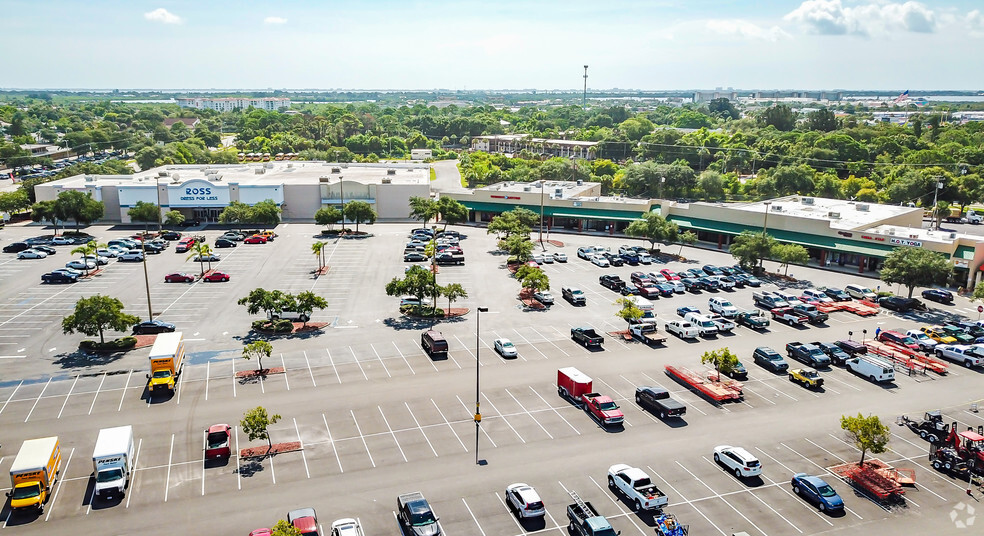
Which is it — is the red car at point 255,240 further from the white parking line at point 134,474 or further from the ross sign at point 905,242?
the ross sign at point 905,242

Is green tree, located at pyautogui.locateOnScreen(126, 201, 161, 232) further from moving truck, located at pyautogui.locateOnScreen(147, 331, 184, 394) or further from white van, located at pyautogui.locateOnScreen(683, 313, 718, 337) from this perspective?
white van, located at pyautogui.locateOnScreen(683, 313, 718, 337)

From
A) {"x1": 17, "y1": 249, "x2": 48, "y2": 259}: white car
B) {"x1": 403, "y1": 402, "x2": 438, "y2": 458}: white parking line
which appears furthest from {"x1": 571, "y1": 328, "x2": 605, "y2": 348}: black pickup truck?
{"x1": 17, "y1": 249, "x2": 48, "y2": 259}: white car

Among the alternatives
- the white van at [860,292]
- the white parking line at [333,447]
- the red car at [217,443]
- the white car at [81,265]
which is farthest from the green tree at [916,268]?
the white car at [81,265]

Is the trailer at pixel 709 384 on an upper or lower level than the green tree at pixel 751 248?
lower

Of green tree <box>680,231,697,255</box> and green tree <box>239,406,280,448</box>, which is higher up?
green tree <box>680,231,697,255</box>

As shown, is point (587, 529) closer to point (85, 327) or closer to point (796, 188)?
point (85, 327)

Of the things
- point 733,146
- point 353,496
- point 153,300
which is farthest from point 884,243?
point 733,146
